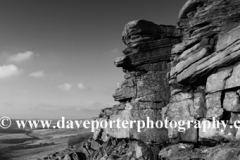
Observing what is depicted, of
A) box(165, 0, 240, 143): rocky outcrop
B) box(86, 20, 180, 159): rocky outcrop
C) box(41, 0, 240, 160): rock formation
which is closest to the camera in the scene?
box(165, 0, 240, 143): rocky outcrop

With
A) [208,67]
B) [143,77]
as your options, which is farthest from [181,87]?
[143,77]

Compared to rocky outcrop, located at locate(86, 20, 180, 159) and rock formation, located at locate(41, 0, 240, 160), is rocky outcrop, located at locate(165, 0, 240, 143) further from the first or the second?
rocky outcrop, located at locate(86, 20, 180, 159)

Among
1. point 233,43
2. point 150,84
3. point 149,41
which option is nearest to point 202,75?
point 233,43

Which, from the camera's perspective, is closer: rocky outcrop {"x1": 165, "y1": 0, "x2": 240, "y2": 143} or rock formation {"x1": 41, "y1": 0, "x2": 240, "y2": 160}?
rocky outcrop {"x1": 165, "y1": 0, "x2": 240, "y2": 143}

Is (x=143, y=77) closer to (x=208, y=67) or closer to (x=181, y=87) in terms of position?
(x=181, y=87)

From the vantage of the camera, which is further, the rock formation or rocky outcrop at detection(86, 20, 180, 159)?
rocky outcrop at detection(86, 20, 180, 159)

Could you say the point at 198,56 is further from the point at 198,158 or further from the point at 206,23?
the point at 198,158

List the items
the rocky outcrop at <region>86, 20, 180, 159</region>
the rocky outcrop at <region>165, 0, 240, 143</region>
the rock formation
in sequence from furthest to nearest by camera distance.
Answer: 1. the rocky outcrop at <region>86, 20, 180, 159</region>
2. the rock formation
3. the rocky outcrop at <region>165, 0, 240, 143</region>

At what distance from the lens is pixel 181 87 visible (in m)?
26.0

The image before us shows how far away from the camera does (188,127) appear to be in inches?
936

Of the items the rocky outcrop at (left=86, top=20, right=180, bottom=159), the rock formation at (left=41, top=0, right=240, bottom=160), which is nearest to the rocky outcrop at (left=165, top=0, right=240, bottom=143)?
the rock formation at (left=41, top=0, right=240, bottom=160)

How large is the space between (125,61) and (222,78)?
51.4 ft

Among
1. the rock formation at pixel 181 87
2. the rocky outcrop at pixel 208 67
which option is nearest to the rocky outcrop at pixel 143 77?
the rock formation at pixel 181 87

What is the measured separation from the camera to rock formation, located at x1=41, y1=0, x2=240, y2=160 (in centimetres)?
2034
